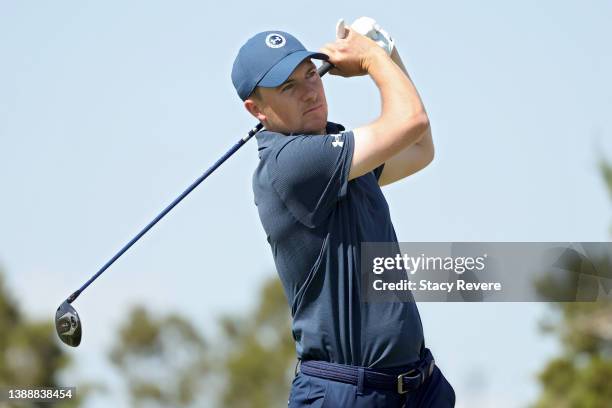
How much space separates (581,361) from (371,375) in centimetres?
1985

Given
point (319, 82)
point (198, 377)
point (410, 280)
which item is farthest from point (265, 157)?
point (198, 377)

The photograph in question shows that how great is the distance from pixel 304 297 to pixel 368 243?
42 cm

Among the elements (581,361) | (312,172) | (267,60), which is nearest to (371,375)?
(312,172)

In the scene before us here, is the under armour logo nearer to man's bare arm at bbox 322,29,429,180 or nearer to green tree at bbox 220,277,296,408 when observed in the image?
man's bare arm at bbox 322,29,429,180

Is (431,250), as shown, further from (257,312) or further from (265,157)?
(257,312)

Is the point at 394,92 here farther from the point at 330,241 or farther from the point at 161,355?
the point at 161,355

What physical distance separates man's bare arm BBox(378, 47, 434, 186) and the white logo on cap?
737 millimetres

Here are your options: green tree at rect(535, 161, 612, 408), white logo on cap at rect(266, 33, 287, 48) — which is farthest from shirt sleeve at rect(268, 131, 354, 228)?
green tree at rect(535, 161, 612, 408)

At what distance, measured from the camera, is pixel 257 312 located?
47.8 meters

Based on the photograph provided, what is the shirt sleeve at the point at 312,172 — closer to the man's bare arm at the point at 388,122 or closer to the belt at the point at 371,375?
the man's bare arm at the point at 388,122

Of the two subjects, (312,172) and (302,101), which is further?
(302,101)

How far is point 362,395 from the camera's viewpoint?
6.89 metres

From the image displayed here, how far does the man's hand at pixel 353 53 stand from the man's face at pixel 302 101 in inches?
4.8

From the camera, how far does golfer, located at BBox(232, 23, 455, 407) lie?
677 cm
